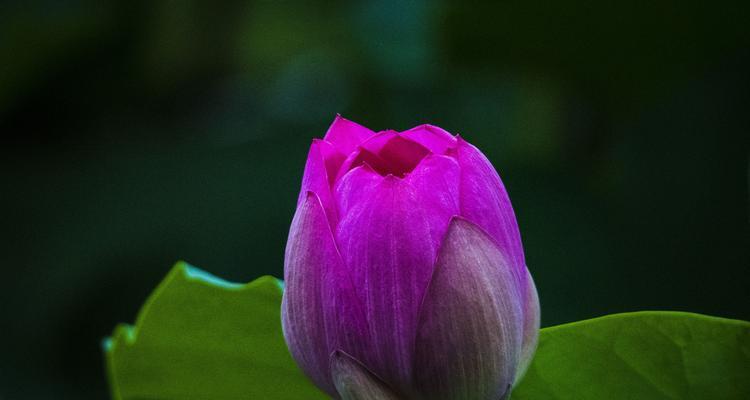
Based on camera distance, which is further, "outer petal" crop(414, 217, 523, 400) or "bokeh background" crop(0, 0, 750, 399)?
"bokeh background" crop(0, 0, 750, 399)

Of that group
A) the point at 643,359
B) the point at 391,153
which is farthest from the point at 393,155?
the point at 643,359

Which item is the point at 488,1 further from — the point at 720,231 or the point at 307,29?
the point at 720,231

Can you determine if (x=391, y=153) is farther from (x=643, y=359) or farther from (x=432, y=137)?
(x=643, y=359)

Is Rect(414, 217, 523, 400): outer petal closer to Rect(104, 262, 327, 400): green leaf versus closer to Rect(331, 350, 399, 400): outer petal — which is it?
Rect(331, 350, 399, 400): outer petal

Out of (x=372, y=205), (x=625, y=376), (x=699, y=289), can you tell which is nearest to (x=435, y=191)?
(x=372, y=205)

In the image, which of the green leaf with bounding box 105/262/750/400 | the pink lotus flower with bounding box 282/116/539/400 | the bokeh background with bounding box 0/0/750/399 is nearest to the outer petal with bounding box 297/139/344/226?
the pink lotus flower with bounding box 282/116/539/400

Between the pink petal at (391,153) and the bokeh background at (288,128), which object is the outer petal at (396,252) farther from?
the bokeh background at (288,128)
